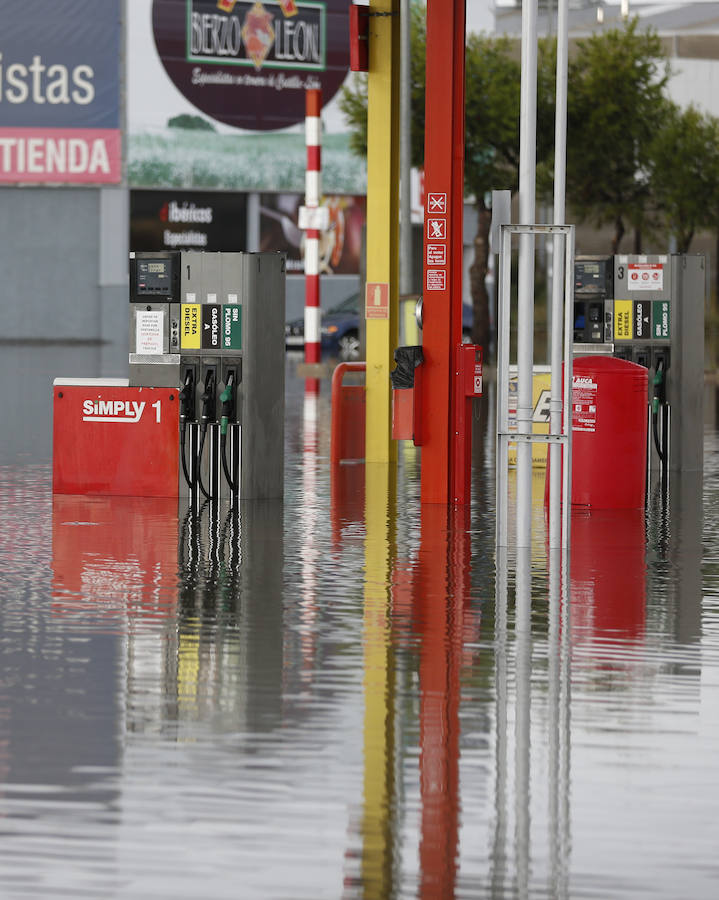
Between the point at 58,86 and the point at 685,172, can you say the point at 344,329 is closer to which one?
the point at 685,172

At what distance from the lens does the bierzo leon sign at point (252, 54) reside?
50312mm

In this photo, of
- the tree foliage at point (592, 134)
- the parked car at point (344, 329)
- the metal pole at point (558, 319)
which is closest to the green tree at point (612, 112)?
the tree foliage at point (592, 134)

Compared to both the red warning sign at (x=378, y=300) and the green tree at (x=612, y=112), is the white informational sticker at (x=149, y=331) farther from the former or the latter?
the green tree at (x=612, y=112)

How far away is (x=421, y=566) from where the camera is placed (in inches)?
433

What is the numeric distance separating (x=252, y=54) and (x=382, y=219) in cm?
3452

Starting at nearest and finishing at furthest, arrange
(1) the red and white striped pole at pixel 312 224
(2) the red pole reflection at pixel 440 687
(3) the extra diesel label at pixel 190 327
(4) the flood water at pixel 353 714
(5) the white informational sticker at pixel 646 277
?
(4) the flood water at pixel 353 714, (2) the red pole reflection at pixel 440 687, (3) the extra diesel label at pixel 190 327, (5) the white informational sticker at pixel 646 277, (1) the red and white striped pole at pixel 312 224

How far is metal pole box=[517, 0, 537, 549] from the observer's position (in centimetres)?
1147

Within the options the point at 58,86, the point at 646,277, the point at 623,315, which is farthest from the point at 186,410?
the point at 58,86

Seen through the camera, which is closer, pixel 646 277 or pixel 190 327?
pixel 190 327

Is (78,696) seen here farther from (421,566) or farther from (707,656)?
(421,566)

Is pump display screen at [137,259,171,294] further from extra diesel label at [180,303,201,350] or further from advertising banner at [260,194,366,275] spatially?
advertising banner at [260,194,366,275]

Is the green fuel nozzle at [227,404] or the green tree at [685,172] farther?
the green tree at [685,172]

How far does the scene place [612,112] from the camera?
3797 centimetres

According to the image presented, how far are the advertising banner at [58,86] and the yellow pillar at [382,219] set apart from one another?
112 ft
